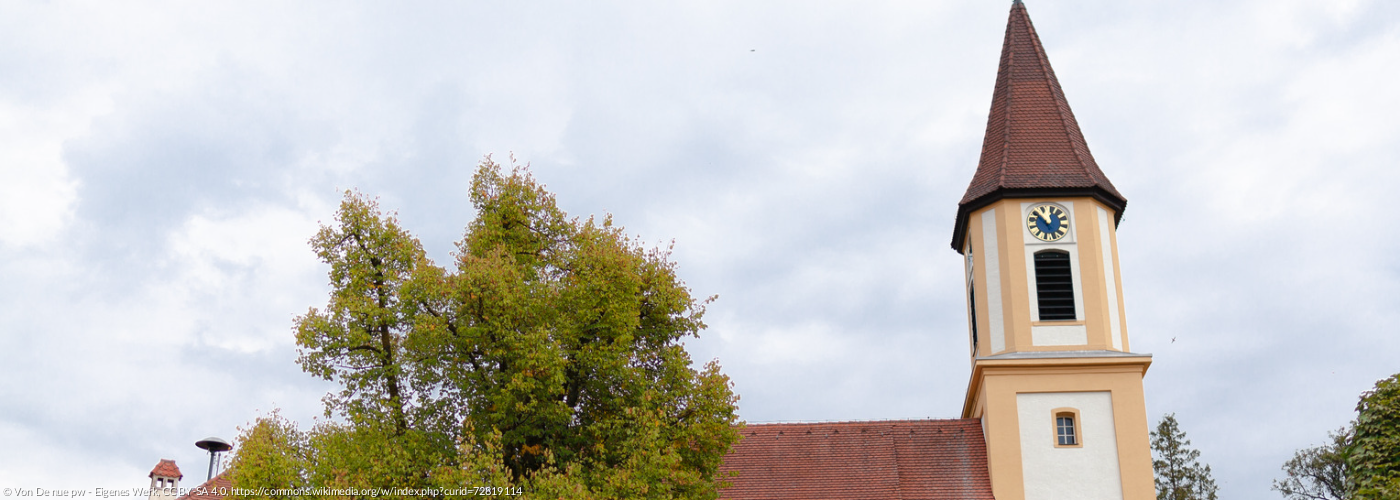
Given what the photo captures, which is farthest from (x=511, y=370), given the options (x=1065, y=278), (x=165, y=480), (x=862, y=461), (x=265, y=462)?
(x=165, y=480)

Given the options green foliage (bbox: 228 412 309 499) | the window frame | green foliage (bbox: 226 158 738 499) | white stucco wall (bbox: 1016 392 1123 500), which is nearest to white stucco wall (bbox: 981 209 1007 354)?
the window frame

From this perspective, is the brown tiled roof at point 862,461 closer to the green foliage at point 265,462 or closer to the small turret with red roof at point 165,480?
the green foliage at point 265,462

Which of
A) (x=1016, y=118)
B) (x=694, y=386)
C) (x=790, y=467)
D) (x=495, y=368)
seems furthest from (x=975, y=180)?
(x=495, y=368)

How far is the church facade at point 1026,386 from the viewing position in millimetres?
23688

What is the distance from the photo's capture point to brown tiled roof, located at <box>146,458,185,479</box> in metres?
30.2

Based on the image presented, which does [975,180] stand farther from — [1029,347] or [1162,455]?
[1162,455]

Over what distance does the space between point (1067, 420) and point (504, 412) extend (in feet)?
40.1

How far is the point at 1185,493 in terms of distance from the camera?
45.9 meters

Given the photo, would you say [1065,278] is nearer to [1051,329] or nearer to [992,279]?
[1051,329]

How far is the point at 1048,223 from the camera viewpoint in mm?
25500

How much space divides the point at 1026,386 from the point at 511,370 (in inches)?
458

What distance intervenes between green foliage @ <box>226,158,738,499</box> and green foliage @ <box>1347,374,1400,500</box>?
10.00 m

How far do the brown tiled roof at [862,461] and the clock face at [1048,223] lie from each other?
4.07m

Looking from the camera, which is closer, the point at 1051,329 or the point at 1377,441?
the point at 1377,441
